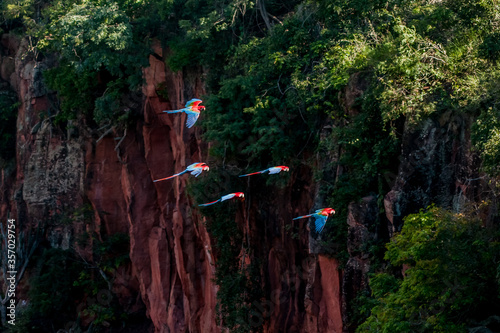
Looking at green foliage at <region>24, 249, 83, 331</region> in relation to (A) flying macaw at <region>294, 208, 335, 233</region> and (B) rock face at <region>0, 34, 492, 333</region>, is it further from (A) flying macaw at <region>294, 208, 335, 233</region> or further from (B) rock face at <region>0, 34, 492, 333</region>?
(A) flying macaw at <region>294, 208, 335, 233</region>

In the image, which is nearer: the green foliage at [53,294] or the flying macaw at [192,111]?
the flying macaw at [192,111]

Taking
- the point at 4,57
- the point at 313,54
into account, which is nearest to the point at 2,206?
the point at 4,57

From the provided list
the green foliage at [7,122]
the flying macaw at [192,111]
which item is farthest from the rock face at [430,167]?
the green foliage at [7,122]

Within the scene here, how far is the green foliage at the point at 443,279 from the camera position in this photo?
28.9ft

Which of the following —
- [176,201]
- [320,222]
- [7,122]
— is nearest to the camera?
[320,222]

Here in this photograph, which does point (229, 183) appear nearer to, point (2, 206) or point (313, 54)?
point (313, 54)

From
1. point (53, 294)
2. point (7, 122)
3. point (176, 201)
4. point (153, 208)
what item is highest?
point (7, 122)

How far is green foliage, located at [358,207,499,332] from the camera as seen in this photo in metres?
8.80

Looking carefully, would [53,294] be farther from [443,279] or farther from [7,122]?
[443,279]

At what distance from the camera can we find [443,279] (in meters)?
8.98

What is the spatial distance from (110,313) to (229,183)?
8776 millimetres

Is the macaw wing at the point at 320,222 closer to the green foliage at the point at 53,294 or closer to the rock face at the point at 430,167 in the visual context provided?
the rock face at the point at 430,167

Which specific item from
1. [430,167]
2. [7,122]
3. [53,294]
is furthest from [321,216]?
[7,122]

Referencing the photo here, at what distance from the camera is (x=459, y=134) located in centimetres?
1069
